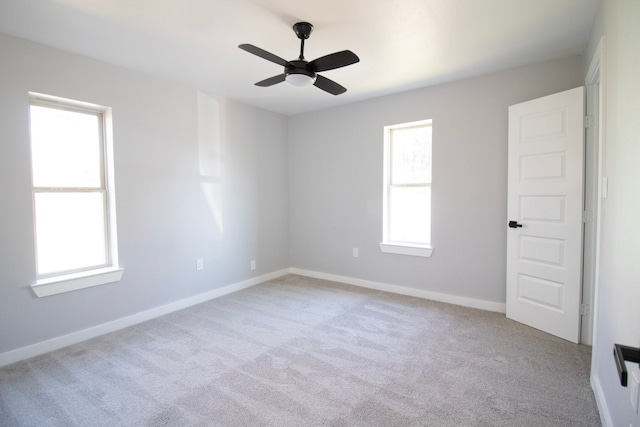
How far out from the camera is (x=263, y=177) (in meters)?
4.75

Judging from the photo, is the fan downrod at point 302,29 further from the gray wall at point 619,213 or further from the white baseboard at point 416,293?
the white baseboard at point 416,293

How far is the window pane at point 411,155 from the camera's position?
401cm

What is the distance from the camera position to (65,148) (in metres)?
2.91

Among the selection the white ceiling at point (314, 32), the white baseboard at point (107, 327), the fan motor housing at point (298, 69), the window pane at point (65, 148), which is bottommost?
the white baseboard at point (107, 327)

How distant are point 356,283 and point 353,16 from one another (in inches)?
131

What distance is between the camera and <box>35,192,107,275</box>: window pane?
109 inches

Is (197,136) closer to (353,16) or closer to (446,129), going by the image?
(353,16)

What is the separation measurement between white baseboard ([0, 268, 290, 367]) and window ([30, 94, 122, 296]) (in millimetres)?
427


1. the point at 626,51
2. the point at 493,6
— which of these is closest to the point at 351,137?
the point at 493,6

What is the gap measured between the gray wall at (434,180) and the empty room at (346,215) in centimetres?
Result: 3

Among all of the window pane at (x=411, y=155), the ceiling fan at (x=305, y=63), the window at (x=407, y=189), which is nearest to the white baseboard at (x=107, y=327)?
the window at (x=407, y=189)

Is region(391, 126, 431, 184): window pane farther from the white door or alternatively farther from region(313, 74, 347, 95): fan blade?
region(313, 74, 347, 95): fan blade

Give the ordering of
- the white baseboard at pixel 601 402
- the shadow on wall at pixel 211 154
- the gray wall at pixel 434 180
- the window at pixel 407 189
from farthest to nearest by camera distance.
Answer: the window at pixel 407 189 → the shadow on wall at pixel 211 154 → the gray wall at pixel 434 180 → the white baseboard at pixel 601 402

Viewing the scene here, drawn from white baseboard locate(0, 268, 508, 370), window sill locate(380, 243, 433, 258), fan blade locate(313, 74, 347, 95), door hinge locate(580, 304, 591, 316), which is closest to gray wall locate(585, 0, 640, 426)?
door hinge locate(580, 304, 591, 316)
